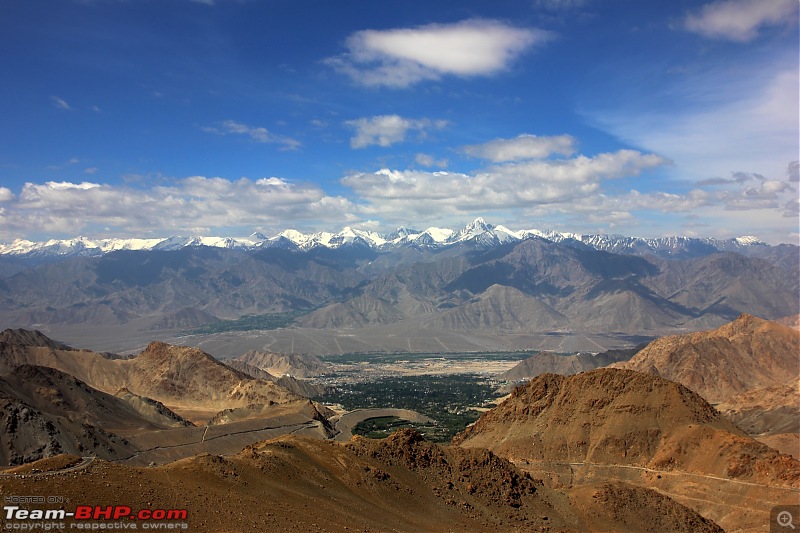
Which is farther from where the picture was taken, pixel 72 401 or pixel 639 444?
pixel 72 401

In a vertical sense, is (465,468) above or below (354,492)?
below

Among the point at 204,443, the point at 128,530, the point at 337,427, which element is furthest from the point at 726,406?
the point at 128,530

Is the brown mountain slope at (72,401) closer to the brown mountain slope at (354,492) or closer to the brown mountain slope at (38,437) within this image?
the brown mountain slope at (38,437)

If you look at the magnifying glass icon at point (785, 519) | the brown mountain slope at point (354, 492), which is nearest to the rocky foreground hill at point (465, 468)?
the brown mountain slope at point (354, 492)

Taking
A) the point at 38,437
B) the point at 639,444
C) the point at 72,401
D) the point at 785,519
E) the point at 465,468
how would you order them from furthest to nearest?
the point at 72,401, the point at 639,444, the point at 38,437, the point at 465,468, the point at 785,519

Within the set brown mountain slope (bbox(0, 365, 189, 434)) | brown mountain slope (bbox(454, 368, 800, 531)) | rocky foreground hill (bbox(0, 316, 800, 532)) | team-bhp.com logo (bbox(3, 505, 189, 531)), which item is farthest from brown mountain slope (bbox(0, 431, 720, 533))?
brown mountain slope (bbox(0, 365, 189, 434))

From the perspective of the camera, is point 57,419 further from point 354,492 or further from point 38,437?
point 354,492

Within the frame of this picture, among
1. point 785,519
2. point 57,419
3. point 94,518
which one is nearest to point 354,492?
point 94,518
